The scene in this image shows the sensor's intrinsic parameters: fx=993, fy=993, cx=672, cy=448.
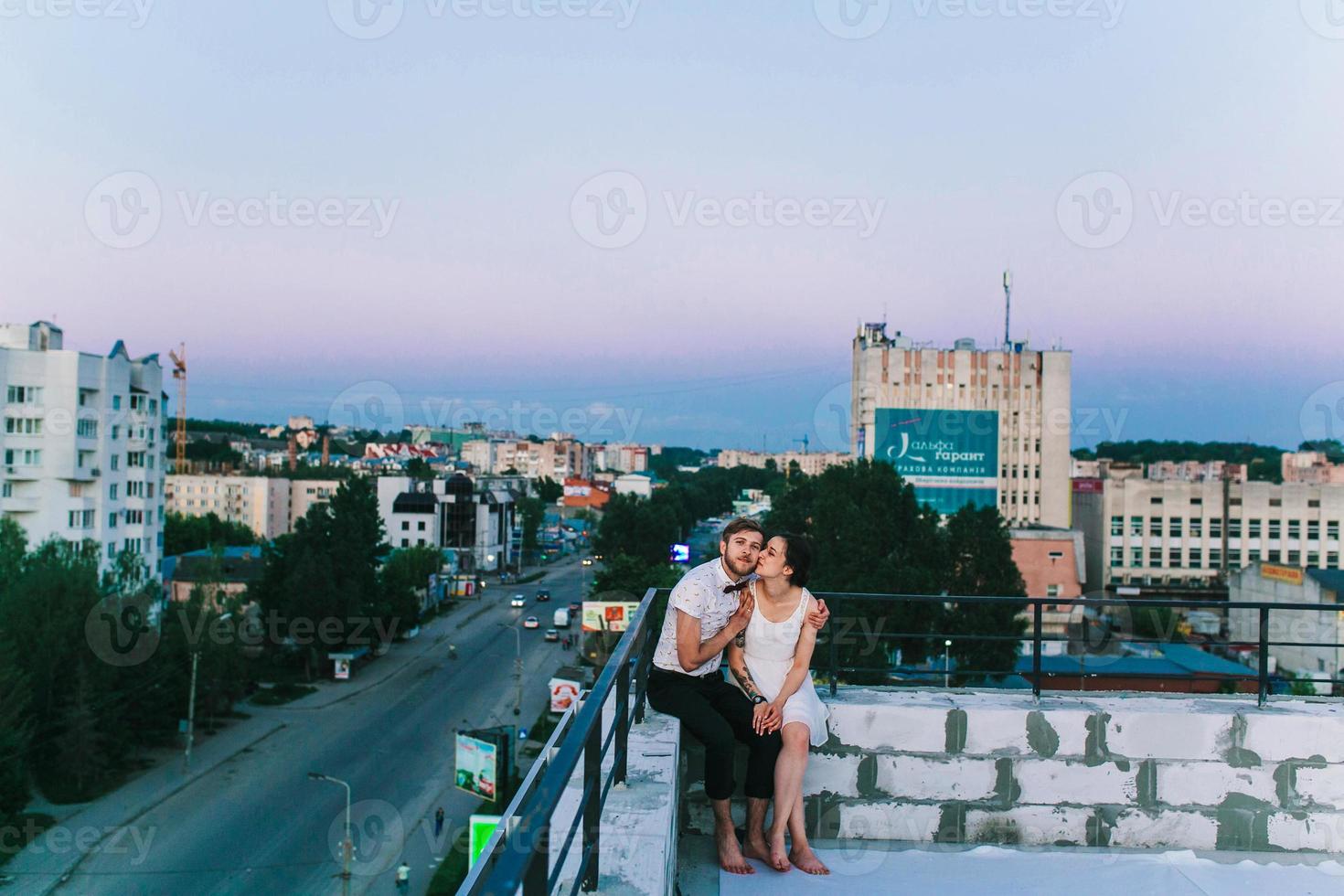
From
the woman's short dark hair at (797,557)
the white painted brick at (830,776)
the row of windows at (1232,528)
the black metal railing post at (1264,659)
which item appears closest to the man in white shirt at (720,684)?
the woman's short dark hair at (797,557)

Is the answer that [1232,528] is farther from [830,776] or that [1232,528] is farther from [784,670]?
[784,670]

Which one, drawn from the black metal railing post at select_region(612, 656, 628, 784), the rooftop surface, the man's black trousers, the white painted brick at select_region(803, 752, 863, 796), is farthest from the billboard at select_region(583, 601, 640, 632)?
the black metal railing post at select_region(612, 656, 628, 784)

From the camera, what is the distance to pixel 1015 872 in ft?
14.4

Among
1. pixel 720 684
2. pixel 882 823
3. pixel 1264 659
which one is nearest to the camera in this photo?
pixel 720 684

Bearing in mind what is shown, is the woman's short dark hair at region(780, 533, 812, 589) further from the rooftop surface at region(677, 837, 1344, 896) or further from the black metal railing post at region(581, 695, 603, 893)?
the black metal railing post at region(581, 695, 603, 893)

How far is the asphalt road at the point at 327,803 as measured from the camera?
21.2 meters

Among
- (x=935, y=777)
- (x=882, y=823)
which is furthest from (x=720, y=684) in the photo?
(x=935, y=777)

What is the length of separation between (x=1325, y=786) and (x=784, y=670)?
9.66ft

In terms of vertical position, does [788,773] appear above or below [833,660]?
below

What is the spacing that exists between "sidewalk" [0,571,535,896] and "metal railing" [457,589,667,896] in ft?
74.0

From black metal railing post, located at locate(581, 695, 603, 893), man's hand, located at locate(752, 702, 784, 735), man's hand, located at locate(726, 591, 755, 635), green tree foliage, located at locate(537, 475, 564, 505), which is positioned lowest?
man's hand, located at locate(752, 702, 784, 735)

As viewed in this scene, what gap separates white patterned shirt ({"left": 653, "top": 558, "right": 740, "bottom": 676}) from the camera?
3873 millimetres

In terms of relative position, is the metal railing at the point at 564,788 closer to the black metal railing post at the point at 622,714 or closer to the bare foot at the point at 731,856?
the black metal railing post at the point at 622,714

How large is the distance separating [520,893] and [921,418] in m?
60.5
